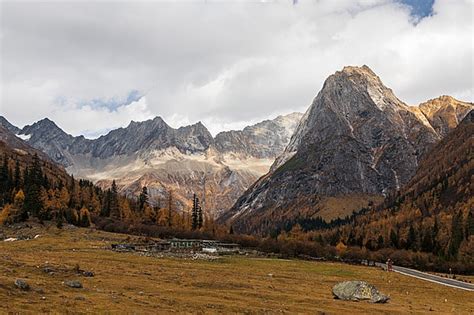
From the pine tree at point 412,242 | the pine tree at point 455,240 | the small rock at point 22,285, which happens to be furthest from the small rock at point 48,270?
the pine tree at point 412,242

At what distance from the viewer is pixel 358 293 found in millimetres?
59031

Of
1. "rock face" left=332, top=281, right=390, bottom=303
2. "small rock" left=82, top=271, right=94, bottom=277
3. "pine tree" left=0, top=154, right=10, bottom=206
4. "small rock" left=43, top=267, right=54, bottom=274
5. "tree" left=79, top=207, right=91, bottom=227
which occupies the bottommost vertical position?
"rock face" left=332, top=281, right=390, bottom=303

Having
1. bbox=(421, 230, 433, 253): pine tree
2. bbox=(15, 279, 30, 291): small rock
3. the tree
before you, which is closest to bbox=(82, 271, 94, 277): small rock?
bbox=(15, 279, 30, 291): small rock

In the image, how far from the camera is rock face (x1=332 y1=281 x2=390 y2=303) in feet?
191

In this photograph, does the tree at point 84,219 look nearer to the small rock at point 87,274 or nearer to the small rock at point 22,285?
the small rock at point 87,274

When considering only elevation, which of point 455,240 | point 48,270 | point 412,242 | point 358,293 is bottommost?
point 358,293

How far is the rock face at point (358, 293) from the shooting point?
191ft

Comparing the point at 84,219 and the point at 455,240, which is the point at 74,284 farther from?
the point at 455,240

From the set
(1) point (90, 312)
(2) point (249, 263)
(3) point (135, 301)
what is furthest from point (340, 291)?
(2) point (249, 263)

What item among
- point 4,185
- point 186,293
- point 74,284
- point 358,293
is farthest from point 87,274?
point 4,185

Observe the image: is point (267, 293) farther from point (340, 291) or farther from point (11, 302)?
point (11, 302)

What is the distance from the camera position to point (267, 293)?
56406 mm

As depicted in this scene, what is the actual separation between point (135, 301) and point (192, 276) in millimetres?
25607

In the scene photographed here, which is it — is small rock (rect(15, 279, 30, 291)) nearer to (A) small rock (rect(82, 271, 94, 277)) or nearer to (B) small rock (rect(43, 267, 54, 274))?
(B) small rock (rect(43, 267, 54, 274))
